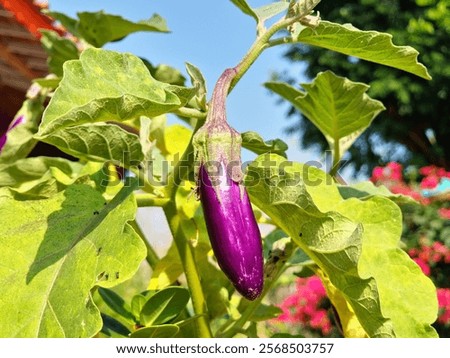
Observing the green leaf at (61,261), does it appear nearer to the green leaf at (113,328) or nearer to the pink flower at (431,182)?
the green leaf at (113,328)

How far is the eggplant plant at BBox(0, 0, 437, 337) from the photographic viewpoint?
38cm

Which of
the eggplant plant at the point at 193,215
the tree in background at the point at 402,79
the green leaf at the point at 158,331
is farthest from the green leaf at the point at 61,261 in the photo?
the tree in background at the point at 402,79

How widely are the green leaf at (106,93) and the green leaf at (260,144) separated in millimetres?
79

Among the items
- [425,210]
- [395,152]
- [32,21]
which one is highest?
[32,21]

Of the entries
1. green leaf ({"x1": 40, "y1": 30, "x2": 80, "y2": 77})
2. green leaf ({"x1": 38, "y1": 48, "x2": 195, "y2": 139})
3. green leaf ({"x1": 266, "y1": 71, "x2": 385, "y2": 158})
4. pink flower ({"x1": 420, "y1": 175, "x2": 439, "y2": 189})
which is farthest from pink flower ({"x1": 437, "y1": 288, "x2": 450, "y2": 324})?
green leaf ({"x1": 38, "y1": 48, "x2": 195, "y2": 139})

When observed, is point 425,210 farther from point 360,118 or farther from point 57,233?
point 57,233

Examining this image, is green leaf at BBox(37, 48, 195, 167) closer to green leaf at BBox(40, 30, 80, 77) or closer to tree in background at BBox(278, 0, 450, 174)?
green leaf at BBox(40, 30, 80, 77)

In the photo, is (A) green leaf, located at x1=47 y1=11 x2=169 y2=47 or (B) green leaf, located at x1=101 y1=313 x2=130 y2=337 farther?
(A) green leaf, located at x1=47 y1=11 x2=169 y2=47

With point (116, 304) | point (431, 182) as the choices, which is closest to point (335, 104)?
point (116, 304)

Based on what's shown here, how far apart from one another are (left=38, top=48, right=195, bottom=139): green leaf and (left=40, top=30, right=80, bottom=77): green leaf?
350 millimetres

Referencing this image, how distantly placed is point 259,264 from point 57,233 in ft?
0.47

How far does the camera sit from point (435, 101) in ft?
22.0
